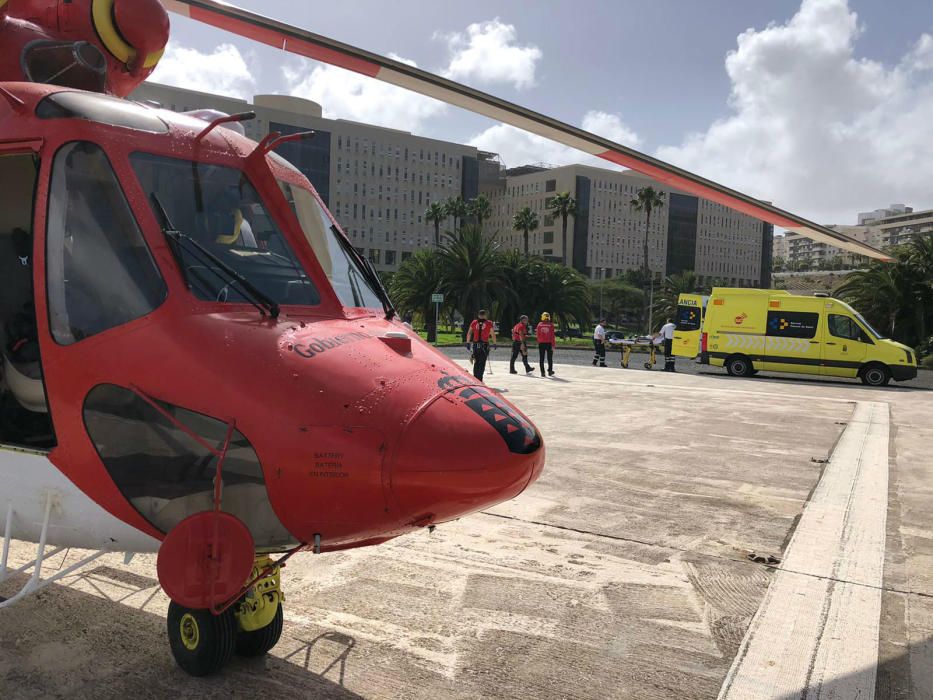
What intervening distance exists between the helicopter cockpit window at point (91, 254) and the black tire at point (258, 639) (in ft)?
5.06

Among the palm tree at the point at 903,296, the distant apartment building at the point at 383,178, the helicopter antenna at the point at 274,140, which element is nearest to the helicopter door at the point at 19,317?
the helicopter antenna at the point at 274,140

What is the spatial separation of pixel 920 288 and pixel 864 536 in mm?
33545

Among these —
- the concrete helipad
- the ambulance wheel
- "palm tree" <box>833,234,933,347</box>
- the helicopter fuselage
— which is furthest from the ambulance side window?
the helicopter fuselage

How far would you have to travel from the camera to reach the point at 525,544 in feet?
18.1

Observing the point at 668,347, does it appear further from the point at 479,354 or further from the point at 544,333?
the point at 479,354

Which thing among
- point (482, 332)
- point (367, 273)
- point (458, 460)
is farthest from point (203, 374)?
point (482, 332)

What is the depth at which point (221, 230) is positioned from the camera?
3.28m

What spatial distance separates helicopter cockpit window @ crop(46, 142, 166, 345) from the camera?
303cm

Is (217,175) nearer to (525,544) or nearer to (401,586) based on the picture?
(401,586)

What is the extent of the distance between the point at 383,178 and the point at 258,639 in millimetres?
102095

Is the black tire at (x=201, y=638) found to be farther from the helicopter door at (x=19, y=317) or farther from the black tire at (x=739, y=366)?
the black tire at (x=739, y=366)

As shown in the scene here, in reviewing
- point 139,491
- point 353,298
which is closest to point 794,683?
point 353,298

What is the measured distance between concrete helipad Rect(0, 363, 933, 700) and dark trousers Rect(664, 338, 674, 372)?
1479 cm

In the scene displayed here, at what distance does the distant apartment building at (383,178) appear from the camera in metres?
96.4
